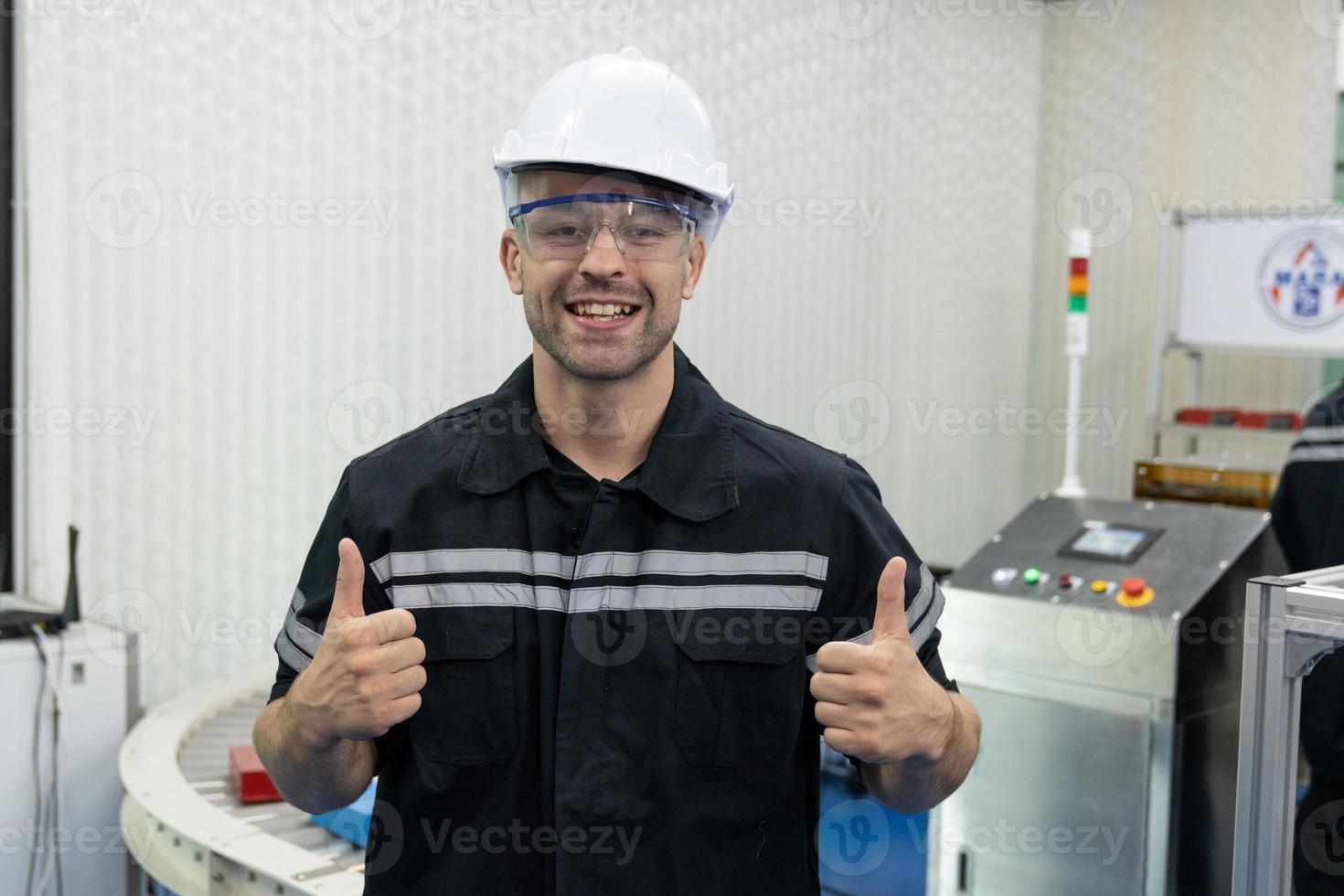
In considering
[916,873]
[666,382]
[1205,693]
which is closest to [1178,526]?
[1205,693]

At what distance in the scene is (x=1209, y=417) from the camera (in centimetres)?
464

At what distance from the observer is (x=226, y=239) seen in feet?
9.91

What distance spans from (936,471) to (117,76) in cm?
337

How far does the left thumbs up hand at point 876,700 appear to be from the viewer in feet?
3.94

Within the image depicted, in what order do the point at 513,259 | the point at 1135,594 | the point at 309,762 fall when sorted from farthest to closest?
the point at 1135,594
the point at 513,259
the point at 309,762

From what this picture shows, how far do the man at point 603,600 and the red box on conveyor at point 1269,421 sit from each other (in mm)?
3459

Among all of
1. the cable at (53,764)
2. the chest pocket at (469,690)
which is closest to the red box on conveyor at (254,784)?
the cable at (53,764)

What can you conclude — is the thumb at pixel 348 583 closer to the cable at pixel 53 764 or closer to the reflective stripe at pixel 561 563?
the reflective stripe at pixel 561 563

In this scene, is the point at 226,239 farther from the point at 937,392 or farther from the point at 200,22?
the point at 937,392

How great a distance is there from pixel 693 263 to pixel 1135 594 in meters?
1.69

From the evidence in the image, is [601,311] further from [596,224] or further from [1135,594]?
[1135,594]

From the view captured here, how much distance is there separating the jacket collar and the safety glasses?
0.51 feet

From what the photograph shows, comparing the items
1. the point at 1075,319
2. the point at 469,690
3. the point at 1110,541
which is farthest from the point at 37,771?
the point at 1075,319

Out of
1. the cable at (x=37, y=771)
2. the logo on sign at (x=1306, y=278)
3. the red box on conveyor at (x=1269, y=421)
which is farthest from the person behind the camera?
the red box on conveyor at (x=1269, y=421)
